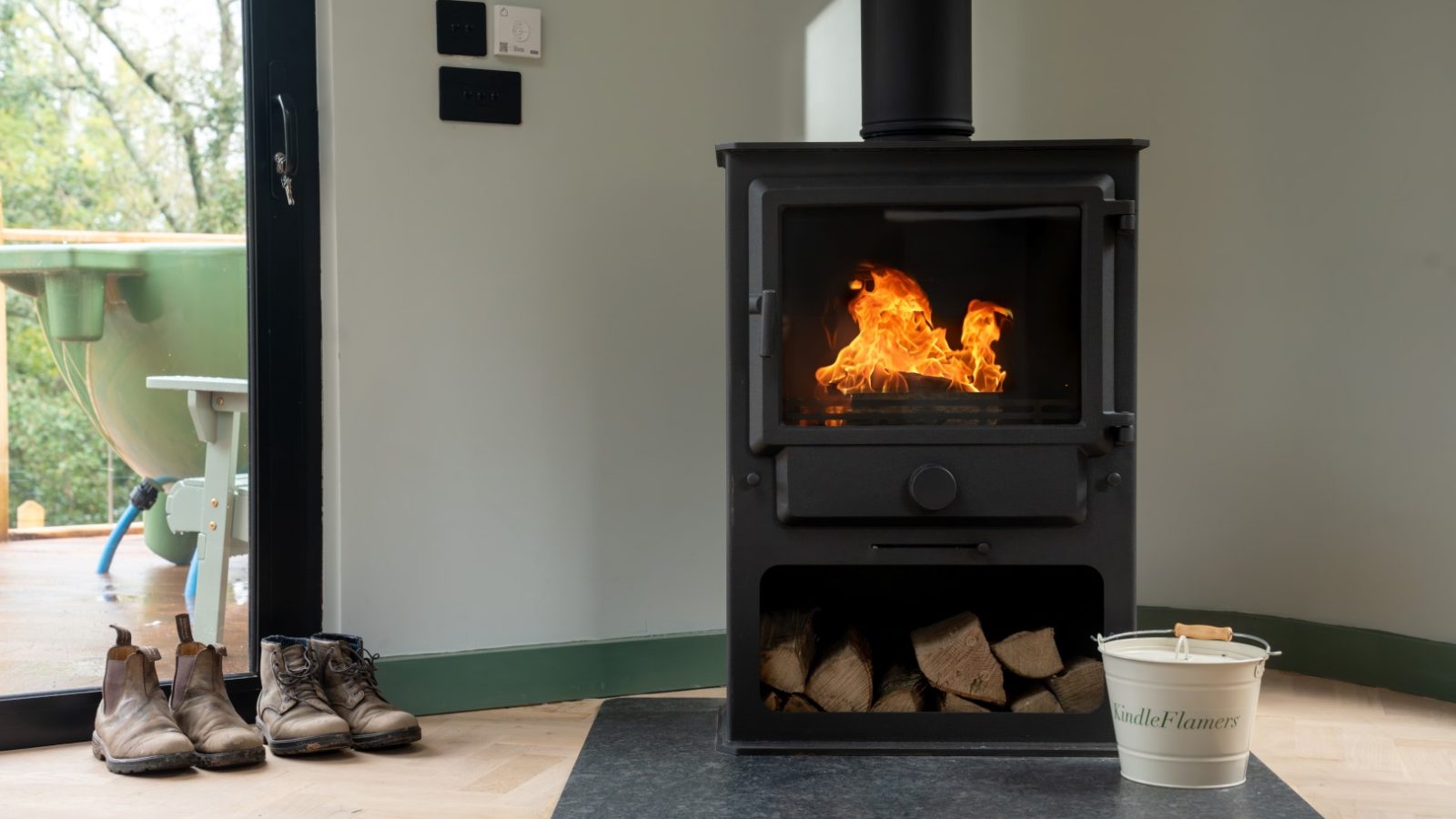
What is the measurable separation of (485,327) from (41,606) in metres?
0.86

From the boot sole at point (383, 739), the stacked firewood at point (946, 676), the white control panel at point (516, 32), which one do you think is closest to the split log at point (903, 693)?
the stacked firewood at point (946, 676)

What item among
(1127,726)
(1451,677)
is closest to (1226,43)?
(1451,677)

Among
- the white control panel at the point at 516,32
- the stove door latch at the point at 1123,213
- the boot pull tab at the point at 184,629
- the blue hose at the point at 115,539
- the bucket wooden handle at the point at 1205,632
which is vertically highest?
the white control panel at the point at 516,32

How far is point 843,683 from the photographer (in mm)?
2029

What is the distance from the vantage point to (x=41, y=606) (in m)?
2.19

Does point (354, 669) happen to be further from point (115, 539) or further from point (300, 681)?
point (115, 539)

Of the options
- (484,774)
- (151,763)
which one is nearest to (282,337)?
(151,763)

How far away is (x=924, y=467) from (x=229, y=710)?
3.76ft

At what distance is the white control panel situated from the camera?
2.33 meters

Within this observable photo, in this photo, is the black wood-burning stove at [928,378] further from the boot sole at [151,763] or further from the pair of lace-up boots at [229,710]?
the boot sole at [151,763]

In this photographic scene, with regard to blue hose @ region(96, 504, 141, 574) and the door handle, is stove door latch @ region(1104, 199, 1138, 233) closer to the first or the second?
the door handle

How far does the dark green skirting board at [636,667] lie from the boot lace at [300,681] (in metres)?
0.19

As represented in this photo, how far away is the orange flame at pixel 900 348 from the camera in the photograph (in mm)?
1937

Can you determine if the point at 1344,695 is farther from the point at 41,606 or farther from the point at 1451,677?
Result: the point at 41,606
